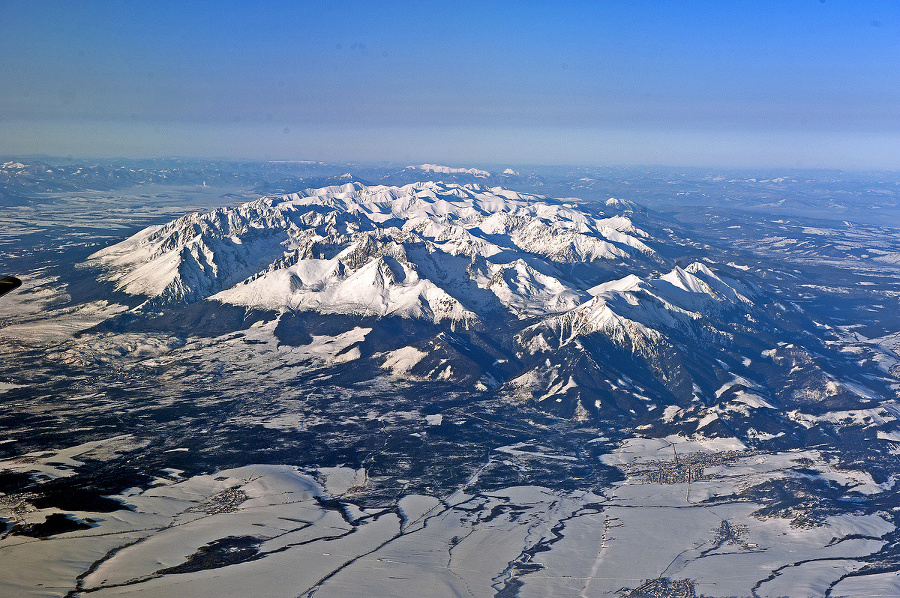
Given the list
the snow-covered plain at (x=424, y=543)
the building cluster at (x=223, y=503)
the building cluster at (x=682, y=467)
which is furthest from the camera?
the building cluster at (x=682, y=467)

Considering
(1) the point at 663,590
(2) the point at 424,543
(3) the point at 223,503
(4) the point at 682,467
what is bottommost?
(4) the point at 682,467

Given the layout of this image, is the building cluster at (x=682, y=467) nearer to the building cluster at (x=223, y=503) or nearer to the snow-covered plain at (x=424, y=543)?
the snow-covered plain at (x=424, y=543)

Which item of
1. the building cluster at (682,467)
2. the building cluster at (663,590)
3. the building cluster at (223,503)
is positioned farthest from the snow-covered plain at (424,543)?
the building cluster at (682,467)

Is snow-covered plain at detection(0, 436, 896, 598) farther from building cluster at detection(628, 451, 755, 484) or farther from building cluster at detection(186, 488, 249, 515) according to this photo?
building cluster at detection(628, 451, 755, 484)

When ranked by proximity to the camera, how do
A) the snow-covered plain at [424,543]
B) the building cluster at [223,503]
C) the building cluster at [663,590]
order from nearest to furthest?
the snow-covered plain at [424,543] < the building cluster at [663,590] < the building cluster at [223,503]

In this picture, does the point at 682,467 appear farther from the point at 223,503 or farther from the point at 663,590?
the point at 223,503

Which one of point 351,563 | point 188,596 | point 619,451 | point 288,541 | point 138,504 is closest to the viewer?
point 188,596

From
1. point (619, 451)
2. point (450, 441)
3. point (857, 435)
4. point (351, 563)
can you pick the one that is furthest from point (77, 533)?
point (857, 435)

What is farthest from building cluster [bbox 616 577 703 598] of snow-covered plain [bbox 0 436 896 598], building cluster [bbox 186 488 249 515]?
building cluster [bbox 186 488 249 515]

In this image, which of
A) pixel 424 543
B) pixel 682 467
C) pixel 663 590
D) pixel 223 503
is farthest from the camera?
pixel 682 467

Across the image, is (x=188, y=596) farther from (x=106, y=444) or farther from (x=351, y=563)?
(x=106, y=444)

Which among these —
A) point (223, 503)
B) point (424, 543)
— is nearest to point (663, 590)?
point (424, 543)
